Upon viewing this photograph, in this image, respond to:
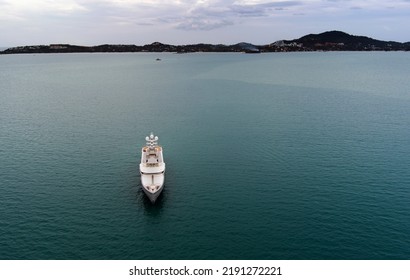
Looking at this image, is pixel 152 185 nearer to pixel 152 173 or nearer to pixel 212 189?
pixel 152 173

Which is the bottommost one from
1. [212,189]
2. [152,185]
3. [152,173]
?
[212,189]

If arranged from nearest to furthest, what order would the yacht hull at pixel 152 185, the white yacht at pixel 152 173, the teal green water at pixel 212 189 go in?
the teal green water at pixel 212 189
the yacht hull at pixel 152 185
the white yacht at pixel 152 173

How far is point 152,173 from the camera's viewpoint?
8312 centimetres

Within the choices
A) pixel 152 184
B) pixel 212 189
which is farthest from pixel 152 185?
pixel 212 189

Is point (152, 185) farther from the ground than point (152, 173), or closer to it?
closer to it

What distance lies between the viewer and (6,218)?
69.7 meters

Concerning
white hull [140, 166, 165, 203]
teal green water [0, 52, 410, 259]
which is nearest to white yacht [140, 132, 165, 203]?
white hull [140, 166, 165, 203]

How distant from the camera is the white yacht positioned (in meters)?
77.4

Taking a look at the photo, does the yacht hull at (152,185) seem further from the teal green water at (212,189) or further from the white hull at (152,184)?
the teal green water at (212,189)

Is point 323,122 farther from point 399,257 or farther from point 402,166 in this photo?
point 399,257

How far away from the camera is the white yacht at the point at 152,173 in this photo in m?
77.4

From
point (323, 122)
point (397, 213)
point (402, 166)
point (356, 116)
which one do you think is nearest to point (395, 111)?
point (356, 116)

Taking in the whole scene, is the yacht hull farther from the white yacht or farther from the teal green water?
the teal green water

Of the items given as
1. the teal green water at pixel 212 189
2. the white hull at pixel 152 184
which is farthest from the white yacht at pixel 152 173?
the teal green water at pixel 212 189
